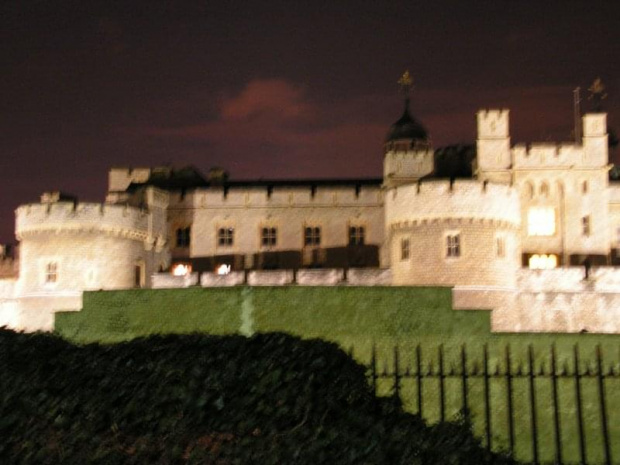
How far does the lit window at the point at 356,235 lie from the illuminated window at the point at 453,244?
552 inches

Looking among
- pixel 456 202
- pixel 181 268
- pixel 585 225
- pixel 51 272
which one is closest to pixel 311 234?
pixel 181 268

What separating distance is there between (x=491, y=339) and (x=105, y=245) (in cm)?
2209

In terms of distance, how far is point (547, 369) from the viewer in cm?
2420

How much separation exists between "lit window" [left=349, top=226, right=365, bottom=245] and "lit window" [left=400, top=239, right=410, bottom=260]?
41.9 feet

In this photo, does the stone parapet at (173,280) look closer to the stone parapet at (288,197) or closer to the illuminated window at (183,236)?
the illuminated window at (183,236)

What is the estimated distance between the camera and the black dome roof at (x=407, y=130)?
5397cm

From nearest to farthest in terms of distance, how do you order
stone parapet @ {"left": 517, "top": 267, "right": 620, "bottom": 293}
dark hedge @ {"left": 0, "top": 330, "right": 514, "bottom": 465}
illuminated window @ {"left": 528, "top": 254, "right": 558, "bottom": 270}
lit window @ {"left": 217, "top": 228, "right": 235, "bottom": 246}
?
dark hedge @ {"left": 0, "top": 330, "right": 514, "bottom": 465} → stone parapet @ {"left": 517, "top": 267, "right": 620, "bottom": 293} → illuminated window @ {"left": 528, "top": 254, "right": 558, "bottom": 270} → lit window @ {"left": 217, "top": 228, "right": 235, "bottom": 246}

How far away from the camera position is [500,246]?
1425 inches

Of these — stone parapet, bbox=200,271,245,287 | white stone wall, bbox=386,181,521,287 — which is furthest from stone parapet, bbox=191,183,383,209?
white stone wall, bbox=386,181,521,287

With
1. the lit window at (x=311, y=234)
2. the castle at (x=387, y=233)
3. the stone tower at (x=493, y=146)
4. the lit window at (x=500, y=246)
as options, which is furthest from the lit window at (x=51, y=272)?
the stone tower at (x=493, y=146)

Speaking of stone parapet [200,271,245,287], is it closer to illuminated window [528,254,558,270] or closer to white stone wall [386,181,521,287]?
white stone wall [386,181,521,287]

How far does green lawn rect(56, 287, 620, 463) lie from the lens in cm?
2308

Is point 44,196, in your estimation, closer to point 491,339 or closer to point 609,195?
point 609,195

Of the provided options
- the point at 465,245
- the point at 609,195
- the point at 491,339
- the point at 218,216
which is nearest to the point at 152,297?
the point at 491,339
